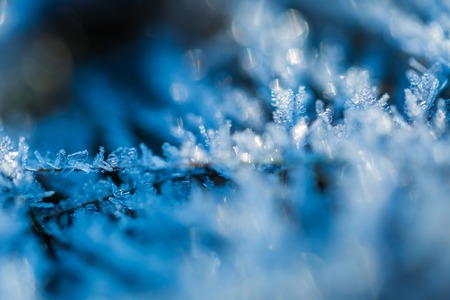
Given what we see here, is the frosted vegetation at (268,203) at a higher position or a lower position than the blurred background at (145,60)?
lower

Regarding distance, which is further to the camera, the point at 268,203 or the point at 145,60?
the point at 145,60

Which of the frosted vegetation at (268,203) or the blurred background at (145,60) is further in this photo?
the blurred background at (145,60)

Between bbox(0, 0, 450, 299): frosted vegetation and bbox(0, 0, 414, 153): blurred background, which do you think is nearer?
bbox(0, 0, 450, 299): frosted vegetation

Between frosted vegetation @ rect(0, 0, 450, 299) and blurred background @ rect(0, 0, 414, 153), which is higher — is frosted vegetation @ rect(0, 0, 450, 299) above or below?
below

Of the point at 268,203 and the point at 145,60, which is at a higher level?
the point at 145,60

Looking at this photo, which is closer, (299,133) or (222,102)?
(299,133)

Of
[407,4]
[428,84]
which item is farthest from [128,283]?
[407,4]

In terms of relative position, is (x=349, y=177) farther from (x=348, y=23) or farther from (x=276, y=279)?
(x=348, y=23)

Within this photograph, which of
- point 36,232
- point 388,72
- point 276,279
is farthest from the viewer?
point 388,72
